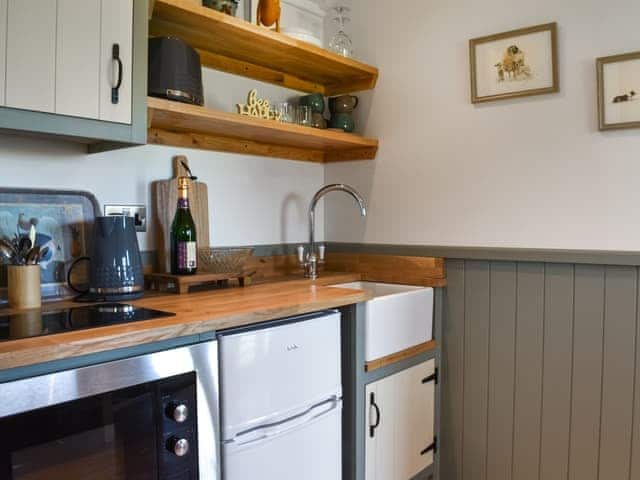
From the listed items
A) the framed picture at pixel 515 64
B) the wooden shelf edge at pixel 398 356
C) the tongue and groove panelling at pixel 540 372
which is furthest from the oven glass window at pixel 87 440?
the framed picture at pixel 515 64

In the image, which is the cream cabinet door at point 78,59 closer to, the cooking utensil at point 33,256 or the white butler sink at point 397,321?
the cooking utensil at point 33,256

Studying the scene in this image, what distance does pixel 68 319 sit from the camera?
4.11ft

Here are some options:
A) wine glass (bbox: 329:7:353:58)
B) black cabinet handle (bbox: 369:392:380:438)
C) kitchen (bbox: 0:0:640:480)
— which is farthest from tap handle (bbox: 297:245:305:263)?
wine glass (bbox: 329:7:353:58)

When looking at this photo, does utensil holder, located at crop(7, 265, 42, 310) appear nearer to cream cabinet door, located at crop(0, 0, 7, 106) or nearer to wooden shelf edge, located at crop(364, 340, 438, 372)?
cream cabinet door, located at crop(0, 0, 7, 106)

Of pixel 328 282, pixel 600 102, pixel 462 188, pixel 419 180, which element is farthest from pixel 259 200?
pixel 600 102

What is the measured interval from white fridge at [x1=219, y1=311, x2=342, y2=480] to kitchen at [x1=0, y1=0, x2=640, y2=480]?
0.06 feet

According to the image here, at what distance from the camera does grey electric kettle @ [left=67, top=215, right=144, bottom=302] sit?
1542 mm

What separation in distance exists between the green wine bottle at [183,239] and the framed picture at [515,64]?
116 centimetres

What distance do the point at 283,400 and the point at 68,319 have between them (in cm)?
59

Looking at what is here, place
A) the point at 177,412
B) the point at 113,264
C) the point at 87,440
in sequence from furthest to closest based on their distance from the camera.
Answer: the point at 113,264 → the point at 177,412 → the point at 87,440

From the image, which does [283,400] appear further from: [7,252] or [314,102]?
[314,102]

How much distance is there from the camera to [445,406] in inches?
85.9

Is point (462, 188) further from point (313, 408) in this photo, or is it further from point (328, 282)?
point (313, 408)

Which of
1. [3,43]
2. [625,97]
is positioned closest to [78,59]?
[3,43]
